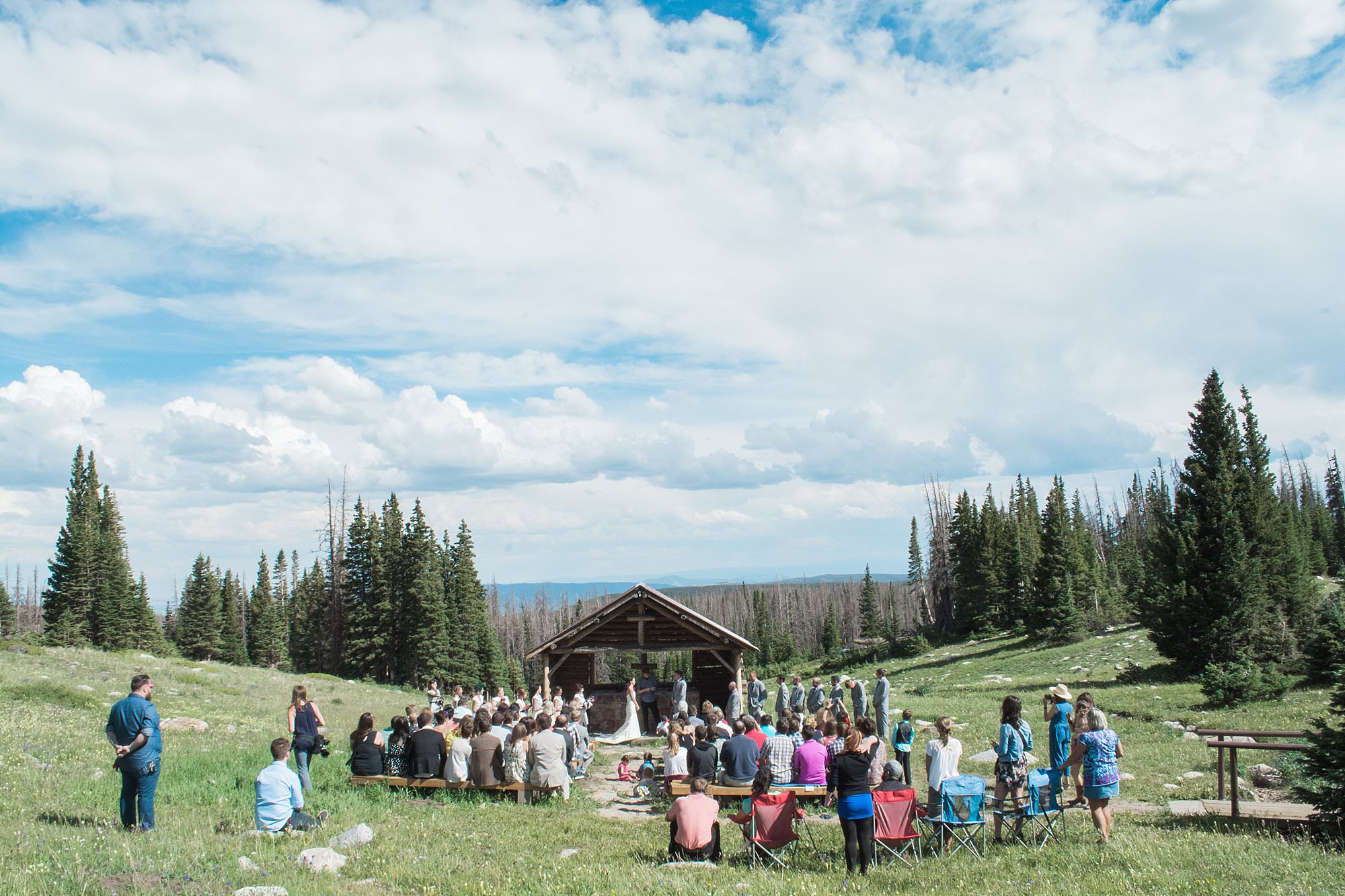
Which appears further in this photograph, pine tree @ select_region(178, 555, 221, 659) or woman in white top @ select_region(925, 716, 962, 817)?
pine tree @ select_region(178, 555, 221, 659)

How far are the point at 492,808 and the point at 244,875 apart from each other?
446 cm

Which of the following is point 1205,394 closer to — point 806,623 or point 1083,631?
point 1083,631

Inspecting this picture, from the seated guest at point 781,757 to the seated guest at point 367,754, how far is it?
225 inches

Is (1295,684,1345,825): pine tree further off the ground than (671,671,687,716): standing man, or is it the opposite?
(1295,684,1345,825): pine tree

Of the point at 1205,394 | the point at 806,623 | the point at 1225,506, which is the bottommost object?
the point at 806,623

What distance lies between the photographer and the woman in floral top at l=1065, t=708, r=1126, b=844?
9.03 m

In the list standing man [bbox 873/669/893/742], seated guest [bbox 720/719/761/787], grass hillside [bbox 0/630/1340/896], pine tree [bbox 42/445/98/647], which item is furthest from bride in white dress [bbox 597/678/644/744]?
pine tree [bbox 42/445/98/647]

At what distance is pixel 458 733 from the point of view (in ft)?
42.3

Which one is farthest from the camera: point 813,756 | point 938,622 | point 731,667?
point 938,622

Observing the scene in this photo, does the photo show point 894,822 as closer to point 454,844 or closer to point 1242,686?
point 454,844

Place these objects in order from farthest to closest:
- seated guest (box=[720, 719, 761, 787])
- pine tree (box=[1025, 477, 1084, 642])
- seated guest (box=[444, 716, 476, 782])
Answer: pine tree (box=[1025, 477, 1084, 642]) → seated guest (box=[444, 716, 476, 782]) → seated guest (box=[720, 719, 761, 787])

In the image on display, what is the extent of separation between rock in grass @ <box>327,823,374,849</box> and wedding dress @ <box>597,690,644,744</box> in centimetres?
1172

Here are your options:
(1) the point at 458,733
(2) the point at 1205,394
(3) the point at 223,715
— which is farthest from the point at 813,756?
(2) the point at 1205,394

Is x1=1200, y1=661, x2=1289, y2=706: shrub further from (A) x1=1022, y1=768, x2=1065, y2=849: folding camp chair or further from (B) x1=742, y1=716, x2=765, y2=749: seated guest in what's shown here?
(A) x1=1022, y1=768, x2=1065, y2=849: folding camp chair
